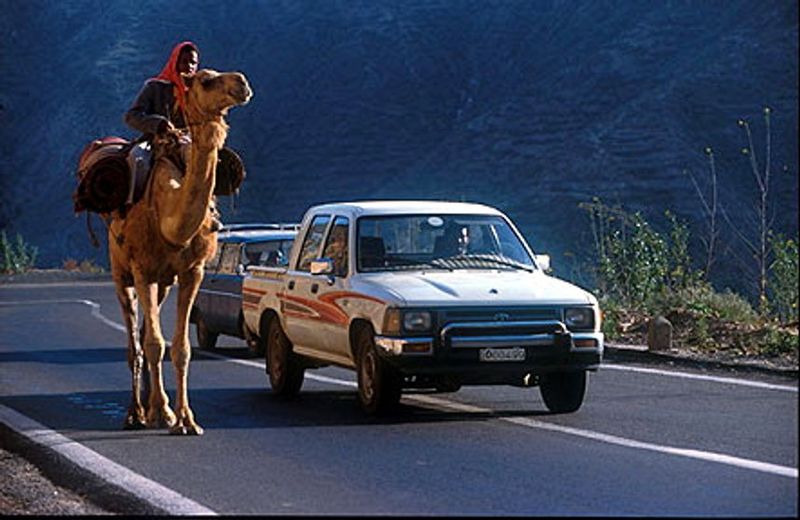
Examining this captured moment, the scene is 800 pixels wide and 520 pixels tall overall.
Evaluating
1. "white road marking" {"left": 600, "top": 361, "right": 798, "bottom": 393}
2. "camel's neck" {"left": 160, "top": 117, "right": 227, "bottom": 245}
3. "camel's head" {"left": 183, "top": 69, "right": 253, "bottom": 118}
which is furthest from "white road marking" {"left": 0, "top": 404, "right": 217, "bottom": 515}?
"white road marking" {"left": 600, "top": 361, "right": 798, "bottom": 393}

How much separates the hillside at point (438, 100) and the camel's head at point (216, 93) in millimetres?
32462

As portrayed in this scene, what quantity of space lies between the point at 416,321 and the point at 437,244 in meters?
1.62

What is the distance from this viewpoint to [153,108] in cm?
1431

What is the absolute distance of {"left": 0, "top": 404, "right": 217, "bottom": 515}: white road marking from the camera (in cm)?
1035

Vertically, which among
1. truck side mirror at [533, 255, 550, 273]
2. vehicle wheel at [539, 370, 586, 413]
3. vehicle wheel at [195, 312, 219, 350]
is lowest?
vehicle wheel at [195, 312, 219, 350]

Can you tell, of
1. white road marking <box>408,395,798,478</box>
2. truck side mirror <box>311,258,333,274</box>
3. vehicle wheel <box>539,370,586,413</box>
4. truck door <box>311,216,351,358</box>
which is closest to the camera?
white road marking <box>408,395,798,478</box>

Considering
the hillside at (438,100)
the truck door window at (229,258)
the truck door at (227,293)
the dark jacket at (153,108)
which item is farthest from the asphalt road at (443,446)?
the hillside at (438,100)

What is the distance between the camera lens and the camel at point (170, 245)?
13523mm

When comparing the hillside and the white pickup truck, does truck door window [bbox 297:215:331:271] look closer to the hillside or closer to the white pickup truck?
the white pickup truck

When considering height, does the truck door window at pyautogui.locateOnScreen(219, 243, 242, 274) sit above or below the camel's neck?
below

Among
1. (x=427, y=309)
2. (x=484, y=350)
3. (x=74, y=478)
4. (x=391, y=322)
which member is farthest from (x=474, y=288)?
(x=74, y=478)

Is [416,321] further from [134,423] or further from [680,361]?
[680,361]

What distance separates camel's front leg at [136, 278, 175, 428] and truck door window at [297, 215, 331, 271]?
266 cm

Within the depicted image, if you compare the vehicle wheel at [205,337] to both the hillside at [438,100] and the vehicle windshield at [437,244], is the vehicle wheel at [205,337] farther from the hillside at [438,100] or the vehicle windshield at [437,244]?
the hillside at [438,100]
